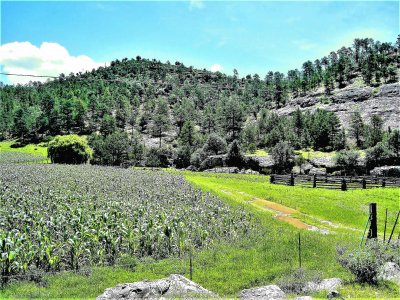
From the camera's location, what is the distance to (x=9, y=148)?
133 meters

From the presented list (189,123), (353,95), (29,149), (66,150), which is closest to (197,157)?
(189,123)

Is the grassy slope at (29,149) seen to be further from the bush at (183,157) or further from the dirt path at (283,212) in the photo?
the dirt path at (283,212)

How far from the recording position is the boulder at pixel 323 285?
13.2 metres

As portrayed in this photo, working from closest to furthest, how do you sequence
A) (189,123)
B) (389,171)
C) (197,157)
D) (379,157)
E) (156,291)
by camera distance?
(156,291)
(389,171)
(379,157)
(197,157)
(189,123)

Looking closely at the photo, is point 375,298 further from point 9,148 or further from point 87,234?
point 9,148

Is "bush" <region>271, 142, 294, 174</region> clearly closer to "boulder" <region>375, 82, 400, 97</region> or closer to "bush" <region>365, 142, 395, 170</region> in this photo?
"bush" <region>365, 142, 395, 170</region>

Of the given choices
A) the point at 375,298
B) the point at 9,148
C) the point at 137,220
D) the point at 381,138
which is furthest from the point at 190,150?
the point at 375,298

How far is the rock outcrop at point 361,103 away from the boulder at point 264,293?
126759 millimetres

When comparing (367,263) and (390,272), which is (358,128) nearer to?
(390,272)

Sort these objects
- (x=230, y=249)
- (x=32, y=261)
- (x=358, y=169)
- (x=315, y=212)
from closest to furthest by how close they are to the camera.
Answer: (x=32, y=261)
(x=230, y=249)
(x=315, y=212)
(x=358, y=169)

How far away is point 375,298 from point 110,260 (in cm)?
1116

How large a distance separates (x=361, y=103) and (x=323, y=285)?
15266cm

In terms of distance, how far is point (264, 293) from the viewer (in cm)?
1253

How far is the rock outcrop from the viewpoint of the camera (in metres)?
133
